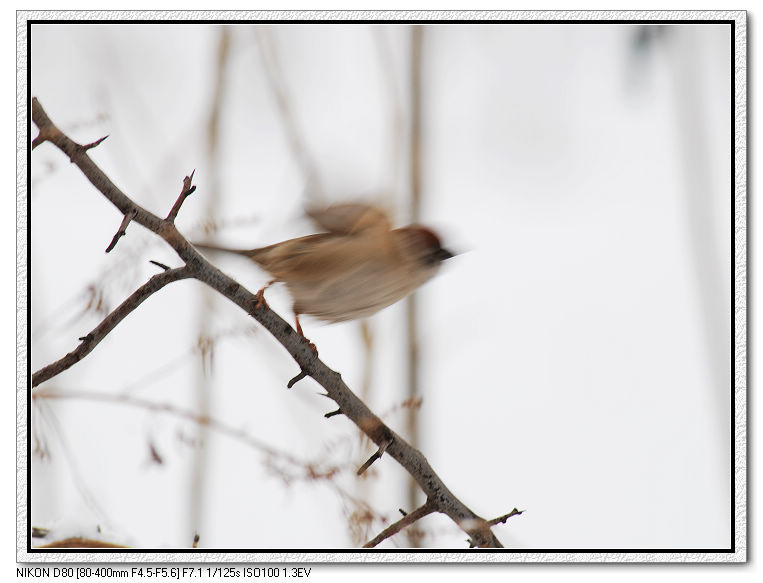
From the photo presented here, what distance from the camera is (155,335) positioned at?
1316mm

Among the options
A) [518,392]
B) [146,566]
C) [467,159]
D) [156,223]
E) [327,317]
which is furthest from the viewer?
[467,159]

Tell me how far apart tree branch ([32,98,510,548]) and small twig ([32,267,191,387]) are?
1 cm

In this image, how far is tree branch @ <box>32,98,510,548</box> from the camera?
0.78 meters

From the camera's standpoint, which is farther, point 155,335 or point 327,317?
point 155,335

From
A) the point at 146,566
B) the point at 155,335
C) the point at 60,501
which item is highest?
the point at 155,335

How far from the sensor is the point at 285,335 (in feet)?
2.90

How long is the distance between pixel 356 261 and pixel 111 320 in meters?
0.35

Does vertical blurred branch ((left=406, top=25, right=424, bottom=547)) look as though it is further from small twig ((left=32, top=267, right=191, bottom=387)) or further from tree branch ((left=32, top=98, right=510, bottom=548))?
small twig ((left=32, top=267, right=191, bottom=387))

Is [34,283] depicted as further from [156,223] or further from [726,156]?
[726,156]

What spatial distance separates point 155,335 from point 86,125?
402 millimetres

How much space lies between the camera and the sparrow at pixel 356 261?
3.22ft

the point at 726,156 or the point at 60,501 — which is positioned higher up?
the point at 726,156

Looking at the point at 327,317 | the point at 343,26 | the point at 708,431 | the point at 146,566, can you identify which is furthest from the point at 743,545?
the point at 343,26

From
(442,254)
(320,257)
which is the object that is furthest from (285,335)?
(442,254)
